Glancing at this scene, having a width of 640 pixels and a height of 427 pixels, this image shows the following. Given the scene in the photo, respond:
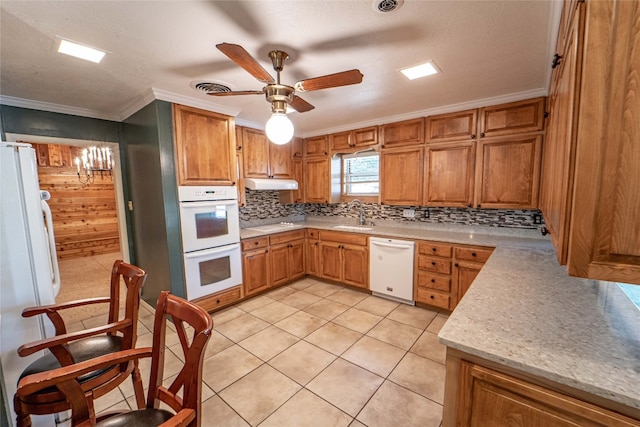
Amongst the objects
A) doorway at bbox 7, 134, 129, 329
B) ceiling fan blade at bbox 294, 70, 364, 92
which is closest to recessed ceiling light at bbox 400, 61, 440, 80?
ceiling fan blade at bbox 294, 70, 364, 92

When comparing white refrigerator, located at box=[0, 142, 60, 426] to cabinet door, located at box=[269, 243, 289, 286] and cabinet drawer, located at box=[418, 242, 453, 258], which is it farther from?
cabinet drawer, located at box=[418, 242, 453, 258]

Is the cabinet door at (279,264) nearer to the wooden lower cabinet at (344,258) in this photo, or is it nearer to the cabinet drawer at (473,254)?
the wooden lower cabinet at (344,258)

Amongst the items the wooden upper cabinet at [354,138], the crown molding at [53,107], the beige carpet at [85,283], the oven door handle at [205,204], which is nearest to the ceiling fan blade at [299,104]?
the oven door handle at [205,204]

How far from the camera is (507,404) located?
915 millimetres

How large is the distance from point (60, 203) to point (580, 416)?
794 cm

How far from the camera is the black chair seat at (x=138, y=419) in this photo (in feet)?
3.36

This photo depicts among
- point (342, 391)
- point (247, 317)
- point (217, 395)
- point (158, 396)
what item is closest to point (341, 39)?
point (158, 396)

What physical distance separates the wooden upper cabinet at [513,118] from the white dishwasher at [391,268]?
1492 millimetres

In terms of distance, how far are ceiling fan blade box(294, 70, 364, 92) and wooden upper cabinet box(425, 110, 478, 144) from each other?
1879 millimetres

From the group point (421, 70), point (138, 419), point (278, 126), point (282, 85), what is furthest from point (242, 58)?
point (138, 419)

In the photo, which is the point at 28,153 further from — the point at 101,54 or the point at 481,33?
the point at 481,33

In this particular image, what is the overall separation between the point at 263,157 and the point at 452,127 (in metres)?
2.44

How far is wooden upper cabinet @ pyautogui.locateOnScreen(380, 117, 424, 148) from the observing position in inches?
126

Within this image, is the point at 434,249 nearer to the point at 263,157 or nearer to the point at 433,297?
the point at 433,297
